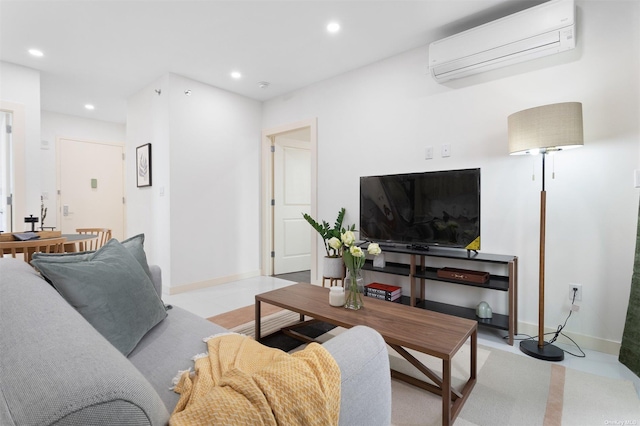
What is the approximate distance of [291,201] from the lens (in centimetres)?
490

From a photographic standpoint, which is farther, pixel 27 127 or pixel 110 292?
pixel 27 127

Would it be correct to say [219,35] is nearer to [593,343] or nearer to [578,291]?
[578,291]

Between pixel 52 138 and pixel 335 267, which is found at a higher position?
pixel 52 138

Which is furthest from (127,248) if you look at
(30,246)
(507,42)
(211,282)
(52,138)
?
(52,138)

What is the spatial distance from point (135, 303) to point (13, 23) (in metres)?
3.05

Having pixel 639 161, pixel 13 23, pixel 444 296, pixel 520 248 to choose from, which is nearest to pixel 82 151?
pixel 13 23

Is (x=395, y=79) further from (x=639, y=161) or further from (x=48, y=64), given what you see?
(x=48, y=64)

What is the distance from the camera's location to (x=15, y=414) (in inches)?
17.3

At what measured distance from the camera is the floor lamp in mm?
1989

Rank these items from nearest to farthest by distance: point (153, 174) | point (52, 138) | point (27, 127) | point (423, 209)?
point (423, 209) → point (27, 127) → point (153, 174) → point (52, 138)

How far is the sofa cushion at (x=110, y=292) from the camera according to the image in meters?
1.16

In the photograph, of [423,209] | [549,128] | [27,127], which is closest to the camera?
[549,128]

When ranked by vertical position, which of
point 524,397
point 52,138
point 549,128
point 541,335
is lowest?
point 524,397

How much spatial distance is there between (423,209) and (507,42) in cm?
146
